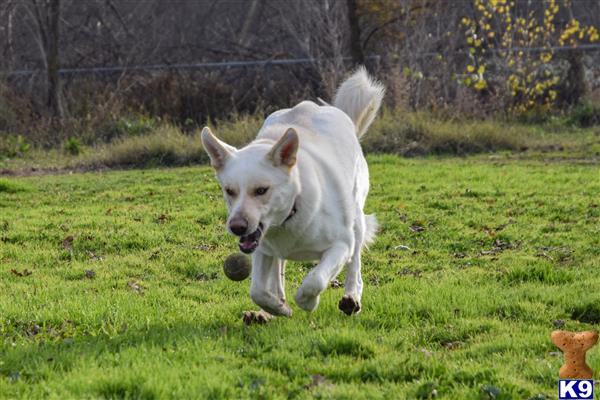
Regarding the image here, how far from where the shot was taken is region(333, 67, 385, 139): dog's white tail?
7.53 meters

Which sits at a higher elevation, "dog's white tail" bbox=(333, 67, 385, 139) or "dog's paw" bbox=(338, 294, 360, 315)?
"dog's white tail" bbox=(333, 67, 385, 139)

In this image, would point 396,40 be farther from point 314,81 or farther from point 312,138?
point 312,138

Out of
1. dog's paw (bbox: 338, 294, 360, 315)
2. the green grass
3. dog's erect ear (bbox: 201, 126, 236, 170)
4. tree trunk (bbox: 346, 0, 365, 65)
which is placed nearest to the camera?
dog's erect ear (bbox: 201, 126, 236, 170)

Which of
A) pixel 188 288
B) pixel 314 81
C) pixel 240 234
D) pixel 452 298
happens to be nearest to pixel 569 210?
pixel 452 298

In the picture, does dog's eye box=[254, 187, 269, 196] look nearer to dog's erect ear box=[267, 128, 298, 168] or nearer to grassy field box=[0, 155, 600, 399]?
dog's erect ear box=[267, 128, 298, 168]

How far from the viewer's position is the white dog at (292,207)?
5.19 m

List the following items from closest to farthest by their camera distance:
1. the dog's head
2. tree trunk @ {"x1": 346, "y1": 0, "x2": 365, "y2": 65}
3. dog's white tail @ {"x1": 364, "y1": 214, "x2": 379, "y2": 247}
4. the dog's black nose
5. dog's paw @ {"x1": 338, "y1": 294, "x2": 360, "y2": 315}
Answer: the dog's black nose → the dog's head → dog's paw @ {"x1": 338, "y1": 294, "x2": 360, "y2": 315} → dog's white tail @ {"x1": 364, "y1": 214, "x2": 379, "y2": 247} → tree trunk @ {"x1": 346, "y1": 0, "x2": 365, "y2": 65}

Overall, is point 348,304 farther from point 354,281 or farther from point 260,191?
point 260,191

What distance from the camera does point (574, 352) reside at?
4098 mm

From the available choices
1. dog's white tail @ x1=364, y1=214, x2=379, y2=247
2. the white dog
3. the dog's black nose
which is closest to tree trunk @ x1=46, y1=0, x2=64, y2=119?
dog's white tail @ x1=364, y1=214, x2=379, y2=247

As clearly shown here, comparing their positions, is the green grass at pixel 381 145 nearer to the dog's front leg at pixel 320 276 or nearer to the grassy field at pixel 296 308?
the grassy field at pixel 296 308

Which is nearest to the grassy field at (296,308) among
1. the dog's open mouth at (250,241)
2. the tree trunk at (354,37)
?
the dog's open mouth at (250,241)

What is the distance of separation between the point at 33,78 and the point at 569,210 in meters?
17.8

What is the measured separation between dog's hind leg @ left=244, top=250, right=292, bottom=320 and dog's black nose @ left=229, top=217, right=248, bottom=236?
2.01 feet
